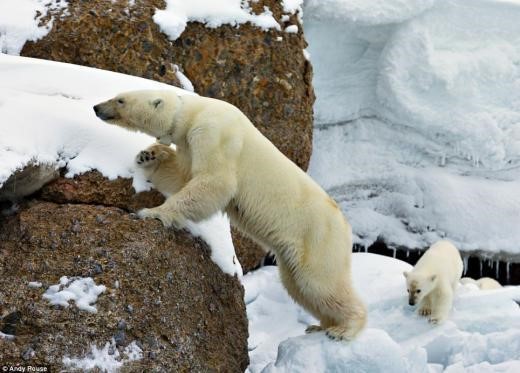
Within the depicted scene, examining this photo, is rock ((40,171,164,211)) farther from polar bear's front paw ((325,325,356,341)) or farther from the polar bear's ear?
polar bear's front paw ((325,325,356,341))

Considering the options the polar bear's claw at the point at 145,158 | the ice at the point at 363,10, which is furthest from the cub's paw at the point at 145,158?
the ice at the point at 363,10

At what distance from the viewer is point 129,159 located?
4.41 m

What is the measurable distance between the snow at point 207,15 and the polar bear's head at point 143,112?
6.54 ft

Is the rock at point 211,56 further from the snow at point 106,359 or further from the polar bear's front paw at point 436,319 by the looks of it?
the snow at point 106,359

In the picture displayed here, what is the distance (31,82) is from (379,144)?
635 cm

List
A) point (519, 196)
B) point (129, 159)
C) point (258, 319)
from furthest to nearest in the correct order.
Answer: point (519, 196) < point (258, 319) < point (129, 159)

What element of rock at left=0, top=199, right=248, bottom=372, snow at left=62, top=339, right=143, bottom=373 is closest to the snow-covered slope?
rock at left=0, top=199, right=248, bottom=372

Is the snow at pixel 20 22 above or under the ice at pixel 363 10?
above

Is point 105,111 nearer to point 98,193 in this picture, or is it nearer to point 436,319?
point 98,193

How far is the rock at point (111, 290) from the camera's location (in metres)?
3.53

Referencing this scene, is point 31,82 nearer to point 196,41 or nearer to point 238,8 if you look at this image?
point 196,41

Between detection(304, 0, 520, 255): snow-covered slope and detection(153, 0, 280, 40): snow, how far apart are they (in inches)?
118

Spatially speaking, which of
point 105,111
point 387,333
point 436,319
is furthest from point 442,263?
point 105,111

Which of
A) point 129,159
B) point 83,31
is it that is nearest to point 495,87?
point 83,31
